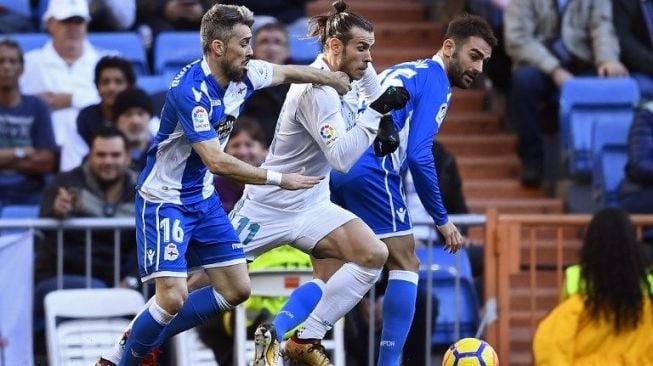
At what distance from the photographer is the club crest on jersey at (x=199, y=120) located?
876cm

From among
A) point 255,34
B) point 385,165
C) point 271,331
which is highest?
point 255,34

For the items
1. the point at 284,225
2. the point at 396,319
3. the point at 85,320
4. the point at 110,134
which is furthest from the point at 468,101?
the point at 284,225

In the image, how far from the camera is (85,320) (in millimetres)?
10898

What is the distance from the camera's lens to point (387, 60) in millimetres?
14516

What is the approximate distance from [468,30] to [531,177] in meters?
4.07

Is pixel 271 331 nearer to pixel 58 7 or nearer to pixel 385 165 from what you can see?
pixel 385 165

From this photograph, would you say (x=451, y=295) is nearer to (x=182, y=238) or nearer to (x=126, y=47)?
(x=182, y=238)

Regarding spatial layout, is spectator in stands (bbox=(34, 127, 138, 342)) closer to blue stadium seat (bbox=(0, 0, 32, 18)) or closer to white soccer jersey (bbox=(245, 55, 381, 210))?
white soccer jersey (bbox=(245, 55, 381, 210))

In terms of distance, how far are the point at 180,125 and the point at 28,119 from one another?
3.58 metres

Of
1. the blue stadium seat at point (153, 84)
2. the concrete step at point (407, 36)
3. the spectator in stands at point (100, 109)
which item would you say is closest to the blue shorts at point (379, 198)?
the spectator in stands at point (100, 109)

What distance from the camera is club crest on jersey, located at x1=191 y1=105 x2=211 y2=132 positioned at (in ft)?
28.7

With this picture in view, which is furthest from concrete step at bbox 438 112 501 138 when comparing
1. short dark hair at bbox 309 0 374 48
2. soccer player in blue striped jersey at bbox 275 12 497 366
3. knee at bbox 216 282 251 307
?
knee at bbox 216 282 251 307

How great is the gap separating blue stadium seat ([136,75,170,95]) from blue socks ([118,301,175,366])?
13.2 ft

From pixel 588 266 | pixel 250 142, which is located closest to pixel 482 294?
pixel 588 266
